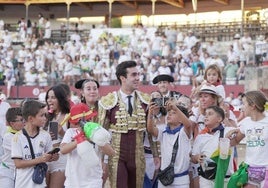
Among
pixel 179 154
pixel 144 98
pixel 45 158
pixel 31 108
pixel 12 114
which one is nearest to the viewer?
pixel 45 158

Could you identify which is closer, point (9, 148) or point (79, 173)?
point (79, 173)

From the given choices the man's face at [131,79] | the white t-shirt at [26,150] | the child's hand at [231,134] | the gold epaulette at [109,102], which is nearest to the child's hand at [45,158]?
the white t-shirt at [26,150]

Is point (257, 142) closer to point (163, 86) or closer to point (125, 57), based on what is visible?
point (163, 86)

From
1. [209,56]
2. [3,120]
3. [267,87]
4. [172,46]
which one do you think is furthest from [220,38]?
[3,120]

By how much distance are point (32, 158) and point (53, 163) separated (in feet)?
1.56

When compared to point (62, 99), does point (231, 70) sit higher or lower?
lower

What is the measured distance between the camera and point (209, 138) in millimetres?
7117

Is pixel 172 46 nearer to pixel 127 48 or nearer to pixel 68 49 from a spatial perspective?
pixel 127 48

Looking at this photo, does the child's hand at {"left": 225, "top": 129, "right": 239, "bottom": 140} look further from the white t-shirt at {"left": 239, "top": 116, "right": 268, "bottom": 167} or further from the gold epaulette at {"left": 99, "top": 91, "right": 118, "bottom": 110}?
the gold epaulette at {"left": 99, "top": 91, "right": 118, "bottom": 110}

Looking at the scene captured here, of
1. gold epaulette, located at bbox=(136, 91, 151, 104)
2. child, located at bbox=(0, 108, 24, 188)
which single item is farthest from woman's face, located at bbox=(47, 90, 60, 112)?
gold epaulette, located at bbox=(136, 91, 151, 104)

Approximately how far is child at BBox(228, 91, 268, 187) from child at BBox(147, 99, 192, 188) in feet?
2.16

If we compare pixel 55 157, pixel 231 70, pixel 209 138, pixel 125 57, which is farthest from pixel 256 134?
pixel 125 57

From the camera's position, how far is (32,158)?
21.5 ft

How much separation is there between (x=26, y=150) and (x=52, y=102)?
93 cm
